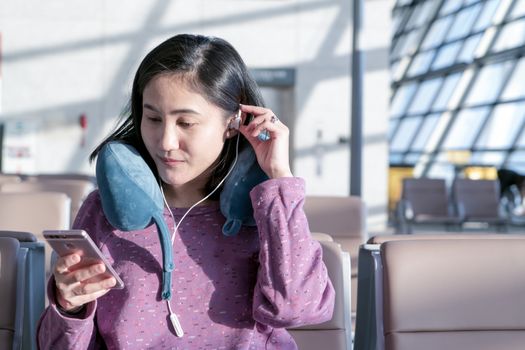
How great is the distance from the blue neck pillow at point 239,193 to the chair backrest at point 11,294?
23.6 inches

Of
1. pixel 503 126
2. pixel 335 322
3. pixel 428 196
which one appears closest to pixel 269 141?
pixel 335 322

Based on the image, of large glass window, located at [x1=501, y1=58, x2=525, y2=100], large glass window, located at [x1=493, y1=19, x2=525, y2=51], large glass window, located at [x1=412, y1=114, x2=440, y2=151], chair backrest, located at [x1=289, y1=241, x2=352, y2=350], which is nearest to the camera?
chair backrest, located at [x1=289, y1=241, x2=352, y2=350]

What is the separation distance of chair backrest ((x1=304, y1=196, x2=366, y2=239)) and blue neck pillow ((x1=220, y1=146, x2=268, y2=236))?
2.38 m

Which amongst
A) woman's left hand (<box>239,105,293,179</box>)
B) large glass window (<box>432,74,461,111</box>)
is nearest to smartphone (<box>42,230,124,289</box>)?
woman's left hand (<box>239,105,293,179</box>)

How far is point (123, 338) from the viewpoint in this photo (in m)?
1.54

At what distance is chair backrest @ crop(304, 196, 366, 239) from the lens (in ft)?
13.4

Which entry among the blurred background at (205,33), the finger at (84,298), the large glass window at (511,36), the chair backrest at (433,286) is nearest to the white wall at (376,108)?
the blurred background at (205,33)

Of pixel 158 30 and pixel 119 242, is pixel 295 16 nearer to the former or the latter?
pixel 158 30

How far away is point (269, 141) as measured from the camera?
5.48 ft

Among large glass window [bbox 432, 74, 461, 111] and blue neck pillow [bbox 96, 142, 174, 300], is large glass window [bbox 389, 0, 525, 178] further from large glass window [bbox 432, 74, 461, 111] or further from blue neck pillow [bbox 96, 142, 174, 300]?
blue neck pillow [bbox 96, 142, 174, 300]

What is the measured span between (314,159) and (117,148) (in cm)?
932

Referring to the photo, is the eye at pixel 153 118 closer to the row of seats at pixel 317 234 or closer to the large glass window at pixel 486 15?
the row of seats at pixel 317 234

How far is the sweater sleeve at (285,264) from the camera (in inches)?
61.4

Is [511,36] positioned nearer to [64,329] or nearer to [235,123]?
[235,123]
